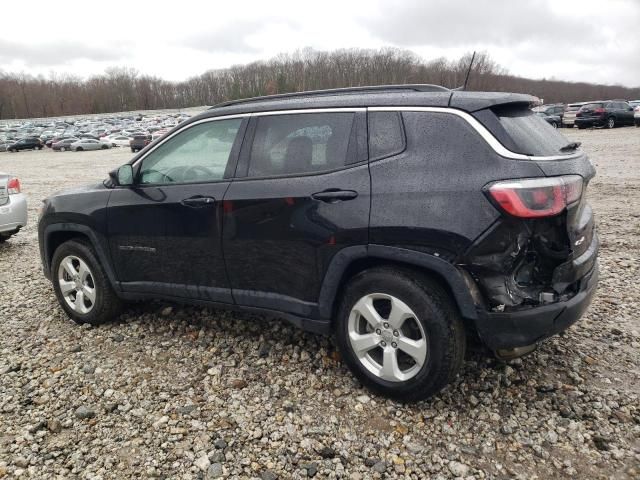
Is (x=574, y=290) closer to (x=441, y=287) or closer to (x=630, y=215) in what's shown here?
(x=441, y=287)

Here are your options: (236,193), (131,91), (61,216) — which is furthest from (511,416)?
(131,91)

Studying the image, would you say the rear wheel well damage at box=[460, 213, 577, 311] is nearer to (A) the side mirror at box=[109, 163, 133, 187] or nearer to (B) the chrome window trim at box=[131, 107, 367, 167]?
(B) the chrome window trim at box=[131, 107, 367, 167]

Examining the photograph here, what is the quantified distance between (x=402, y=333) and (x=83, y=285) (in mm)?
2917

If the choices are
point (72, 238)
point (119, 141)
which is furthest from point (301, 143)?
point (119, 141)

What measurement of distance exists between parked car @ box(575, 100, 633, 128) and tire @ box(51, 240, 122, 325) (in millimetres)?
31789

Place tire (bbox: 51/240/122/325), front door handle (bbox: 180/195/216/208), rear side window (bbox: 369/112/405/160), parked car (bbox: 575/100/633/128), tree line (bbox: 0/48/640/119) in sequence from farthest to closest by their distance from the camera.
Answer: tree line (bbox: 0/48/640/119) < parked car (bbox: 575/100/633/128) < tire (bbox: 51/240/122/325) < front door handle (bbox: 180/195/216/208) < rear side window (bbox: 369/112/405/160)

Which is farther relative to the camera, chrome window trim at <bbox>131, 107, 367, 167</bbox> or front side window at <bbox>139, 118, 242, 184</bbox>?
front side window at <bbox>139, 118, 242, 184</bbox>

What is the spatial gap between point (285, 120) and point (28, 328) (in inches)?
120

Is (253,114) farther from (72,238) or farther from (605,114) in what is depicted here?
(605,114)

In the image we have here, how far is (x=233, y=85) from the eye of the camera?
141500 mm

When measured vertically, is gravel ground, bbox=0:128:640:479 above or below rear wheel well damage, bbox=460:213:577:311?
below

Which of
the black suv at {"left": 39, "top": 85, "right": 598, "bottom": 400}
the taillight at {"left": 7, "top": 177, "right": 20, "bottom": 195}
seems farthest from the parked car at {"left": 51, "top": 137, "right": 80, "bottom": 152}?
the black suv at {"left": 39, "top": 85, "right": 598, "bottom": 400}

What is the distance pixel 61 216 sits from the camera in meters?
4.32

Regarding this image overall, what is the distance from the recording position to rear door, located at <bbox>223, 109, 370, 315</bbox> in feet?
9.86
